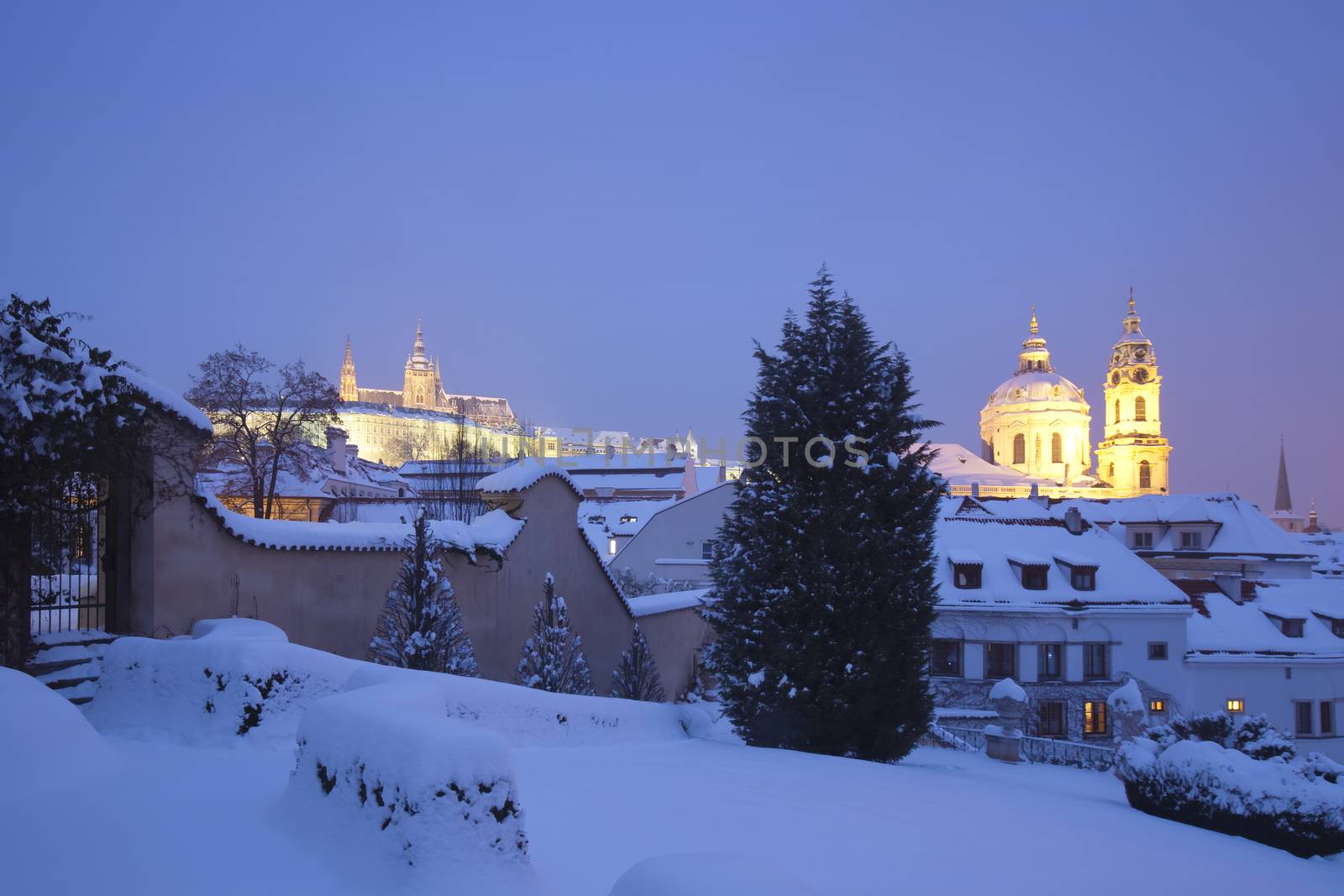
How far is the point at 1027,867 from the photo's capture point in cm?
752

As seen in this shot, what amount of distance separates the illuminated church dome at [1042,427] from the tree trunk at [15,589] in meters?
118

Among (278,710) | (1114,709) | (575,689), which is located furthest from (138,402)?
(1114,709)

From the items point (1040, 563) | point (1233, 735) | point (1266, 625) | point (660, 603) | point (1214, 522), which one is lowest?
point (1266, 625)

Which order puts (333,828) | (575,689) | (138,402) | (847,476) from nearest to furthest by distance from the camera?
1. (333,828)
2. (138,402)
3. (847,476)
4. (575,689)

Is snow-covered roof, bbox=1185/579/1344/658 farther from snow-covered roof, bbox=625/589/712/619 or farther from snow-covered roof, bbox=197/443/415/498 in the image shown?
snow-covered roof, bbox=197/443/415/498

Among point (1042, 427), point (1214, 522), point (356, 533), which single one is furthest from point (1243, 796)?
point (1042, 427)

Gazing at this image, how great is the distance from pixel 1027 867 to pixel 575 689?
36.9 feet

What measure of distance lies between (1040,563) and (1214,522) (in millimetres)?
23910

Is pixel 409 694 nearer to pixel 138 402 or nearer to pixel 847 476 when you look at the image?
pixel 138 402

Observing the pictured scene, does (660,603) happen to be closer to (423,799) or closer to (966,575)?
(966,575)

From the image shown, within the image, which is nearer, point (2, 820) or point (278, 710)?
point (2, 820)

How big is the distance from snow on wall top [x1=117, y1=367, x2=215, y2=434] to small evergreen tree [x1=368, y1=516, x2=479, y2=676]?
4.01 m

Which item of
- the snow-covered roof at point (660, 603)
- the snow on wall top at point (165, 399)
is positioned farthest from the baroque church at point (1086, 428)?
the snow on wall top at point (165, 399)

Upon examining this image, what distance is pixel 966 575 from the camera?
106 ft
